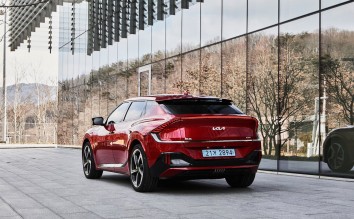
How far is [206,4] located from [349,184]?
9.13 meters

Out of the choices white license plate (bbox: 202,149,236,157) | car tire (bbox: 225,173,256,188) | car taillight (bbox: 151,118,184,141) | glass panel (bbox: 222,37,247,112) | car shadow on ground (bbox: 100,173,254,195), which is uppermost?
glass panel (bbox: 222,37,247,112)

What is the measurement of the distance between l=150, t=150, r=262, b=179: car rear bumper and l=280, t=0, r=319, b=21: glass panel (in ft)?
18.8

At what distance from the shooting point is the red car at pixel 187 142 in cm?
820

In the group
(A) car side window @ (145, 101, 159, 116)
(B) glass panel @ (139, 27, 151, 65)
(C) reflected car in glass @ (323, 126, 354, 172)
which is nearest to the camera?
(A) car side window @ (145, 101, 159, 116)

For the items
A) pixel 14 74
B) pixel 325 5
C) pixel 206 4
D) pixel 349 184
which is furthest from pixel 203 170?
pixel 14 74

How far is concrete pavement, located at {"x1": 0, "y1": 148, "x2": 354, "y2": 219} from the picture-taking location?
6.48 meters

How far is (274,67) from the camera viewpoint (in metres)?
14.2

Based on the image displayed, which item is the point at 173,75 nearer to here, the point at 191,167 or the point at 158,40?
the point at 158,40

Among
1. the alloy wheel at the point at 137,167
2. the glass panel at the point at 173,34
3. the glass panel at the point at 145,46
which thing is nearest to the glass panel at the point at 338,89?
the alloy wheel at the point at 137,167

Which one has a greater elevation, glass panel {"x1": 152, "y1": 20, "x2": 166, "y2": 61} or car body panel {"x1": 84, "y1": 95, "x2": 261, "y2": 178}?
glass panel {"x1": 152, "y1": 20, "x2": 166, "y2": 61}

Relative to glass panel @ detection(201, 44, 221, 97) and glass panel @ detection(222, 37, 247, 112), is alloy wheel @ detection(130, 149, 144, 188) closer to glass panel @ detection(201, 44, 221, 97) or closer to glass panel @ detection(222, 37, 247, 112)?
glass panel @ detection(222, 37, 247, 112)

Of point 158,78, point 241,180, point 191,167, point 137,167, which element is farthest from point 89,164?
point 158,78

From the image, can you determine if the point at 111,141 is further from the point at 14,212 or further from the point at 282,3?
the point at 282,3

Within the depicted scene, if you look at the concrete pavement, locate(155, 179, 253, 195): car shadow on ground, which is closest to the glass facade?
the concrete pavement
